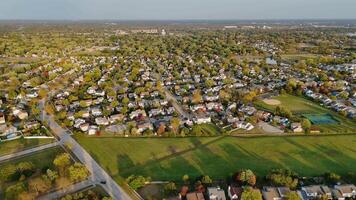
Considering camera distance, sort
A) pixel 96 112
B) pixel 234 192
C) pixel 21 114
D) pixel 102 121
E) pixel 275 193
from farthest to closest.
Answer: pixel 96 112, pixel 21 114, pixel 102 121, pixel 275 193, pixel 234 192

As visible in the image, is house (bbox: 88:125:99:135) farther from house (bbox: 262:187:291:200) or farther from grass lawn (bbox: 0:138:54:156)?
house (bbox: 262:187:291:200)

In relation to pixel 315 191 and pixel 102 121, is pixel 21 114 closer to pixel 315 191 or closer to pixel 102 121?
pixel 102 121

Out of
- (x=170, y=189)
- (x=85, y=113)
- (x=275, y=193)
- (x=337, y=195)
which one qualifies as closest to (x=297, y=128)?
(x=337, y=195)

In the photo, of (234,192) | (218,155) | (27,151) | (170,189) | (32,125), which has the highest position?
(32,125)

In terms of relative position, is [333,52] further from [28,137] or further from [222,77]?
[28,137]

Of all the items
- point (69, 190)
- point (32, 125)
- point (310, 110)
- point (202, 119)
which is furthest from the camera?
point (310, 110)

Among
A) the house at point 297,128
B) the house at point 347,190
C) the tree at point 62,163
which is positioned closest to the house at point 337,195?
the house at point 347,190

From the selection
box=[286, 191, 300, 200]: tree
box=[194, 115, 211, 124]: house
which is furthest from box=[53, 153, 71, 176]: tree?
box=[286, 191, 300, 200]: tree
